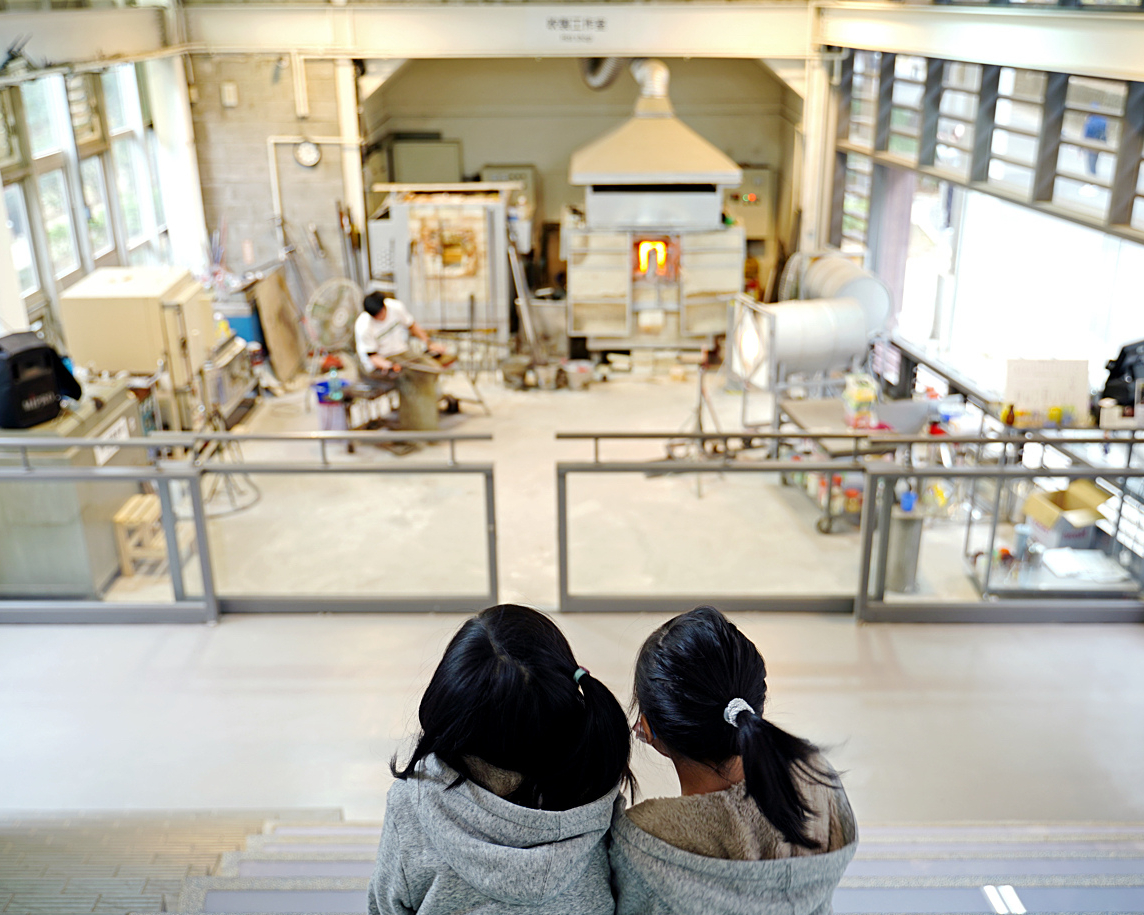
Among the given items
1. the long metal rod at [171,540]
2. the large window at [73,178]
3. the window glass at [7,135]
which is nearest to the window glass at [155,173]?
the large window at [73,178]

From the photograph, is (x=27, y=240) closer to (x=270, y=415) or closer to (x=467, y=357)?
(x=270, y=415)

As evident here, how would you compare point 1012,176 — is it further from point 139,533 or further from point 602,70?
point 139,533

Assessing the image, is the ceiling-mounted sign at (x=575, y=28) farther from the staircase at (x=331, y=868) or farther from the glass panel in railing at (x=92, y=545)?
the staircase at (x=331, y=868)

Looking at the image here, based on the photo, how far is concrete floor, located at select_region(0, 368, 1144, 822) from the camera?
4.20 metres

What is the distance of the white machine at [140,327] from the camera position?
25.1 ft

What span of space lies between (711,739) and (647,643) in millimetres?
186

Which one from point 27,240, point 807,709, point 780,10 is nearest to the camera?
point 807,709

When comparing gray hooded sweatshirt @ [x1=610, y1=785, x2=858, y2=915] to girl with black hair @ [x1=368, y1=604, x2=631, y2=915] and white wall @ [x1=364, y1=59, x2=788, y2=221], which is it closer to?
girl with black hair @ [x1=368, y1=604, x2=631, y2=915]

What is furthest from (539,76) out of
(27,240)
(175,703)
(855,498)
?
(175,703)

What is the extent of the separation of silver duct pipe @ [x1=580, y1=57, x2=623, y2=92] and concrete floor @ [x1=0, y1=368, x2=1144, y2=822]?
8332 mm

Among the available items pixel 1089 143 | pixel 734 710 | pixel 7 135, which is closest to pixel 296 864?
pixel 734 710

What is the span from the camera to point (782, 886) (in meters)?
1.69

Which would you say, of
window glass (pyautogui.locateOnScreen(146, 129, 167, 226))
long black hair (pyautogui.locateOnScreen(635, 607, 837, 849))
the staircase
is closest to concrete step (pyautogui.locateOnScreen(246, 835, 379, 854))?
the staircase

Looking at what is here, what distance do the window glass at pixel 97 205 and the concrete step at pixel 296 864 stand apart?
8.39 meters
